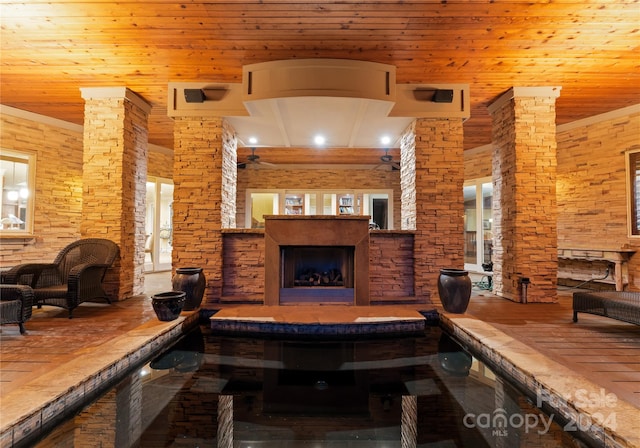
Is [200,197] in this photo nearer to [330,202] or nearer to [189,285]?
[189,285]

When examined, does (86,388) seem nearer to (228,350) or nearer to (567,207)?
(228,350)

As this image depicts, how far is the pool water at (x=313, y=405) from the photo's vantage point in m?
1.84

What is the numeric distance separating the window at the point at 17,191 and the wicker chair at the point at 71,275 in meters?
2.40

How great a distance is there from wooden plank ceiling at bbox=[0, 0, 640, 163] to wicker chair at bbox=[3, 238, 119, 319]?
2.59m


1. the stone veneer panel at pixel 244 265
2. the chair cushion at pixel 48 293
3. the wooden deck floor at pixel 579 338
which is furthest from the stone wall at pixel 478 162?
the chair cushion at pixel 48 293

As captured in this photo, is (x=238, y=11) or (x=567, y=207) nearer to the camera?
(x=238, y=11)

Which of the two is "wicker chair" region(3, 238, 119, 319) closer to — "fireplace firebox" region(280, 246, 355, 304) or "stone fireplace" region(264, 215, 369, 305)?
"stone fireplace" region(264, 215, 369, 305)

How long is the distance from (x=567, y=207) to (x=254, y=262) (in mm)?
6471

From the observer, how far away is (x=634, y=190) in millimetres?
5492

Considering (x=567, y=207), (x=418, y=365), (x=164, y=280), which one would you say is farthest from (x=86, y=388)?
(x=567, y=207)

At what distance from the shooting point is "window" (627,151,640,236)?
5.43 m

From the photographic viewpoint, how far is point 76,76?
4516mm

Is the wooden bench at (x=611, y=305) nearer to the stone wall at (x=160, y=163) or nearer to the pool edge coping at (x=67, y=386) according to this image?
the pool edge coping at (x=67, y=386)

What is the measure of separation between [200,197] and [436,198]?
12.2ft
